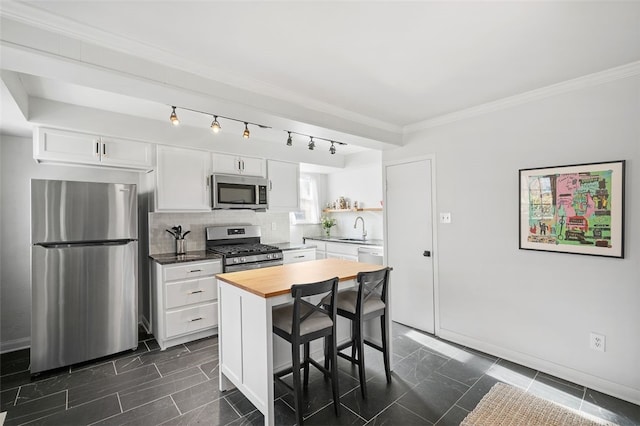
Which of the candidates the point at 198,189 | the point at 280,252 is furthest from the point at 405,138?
the point at 198,189

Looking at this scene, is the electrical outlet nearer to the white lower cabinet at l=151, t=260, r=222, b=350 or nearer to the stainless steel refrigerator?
the white lower cabinet at l=151, t=260, r=222, b=350

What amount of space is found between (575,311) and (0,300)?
5389mm

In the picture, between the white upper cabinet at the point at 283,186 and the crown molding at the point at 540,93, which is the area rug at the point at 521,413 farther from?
the white upper cabinet at the point at 283,186

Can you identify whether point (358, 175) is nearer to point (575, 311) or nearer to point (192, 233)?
point (192, 233)

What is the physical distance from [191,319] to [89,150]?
2028mm

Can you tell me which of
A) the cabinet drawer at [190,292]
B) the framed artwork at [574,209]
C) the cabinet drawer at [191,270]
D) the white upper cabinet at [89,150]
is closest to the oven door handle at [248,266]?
the cabinet drawer at [191,270]

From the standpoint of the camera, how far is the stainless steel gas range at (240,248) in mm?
3664

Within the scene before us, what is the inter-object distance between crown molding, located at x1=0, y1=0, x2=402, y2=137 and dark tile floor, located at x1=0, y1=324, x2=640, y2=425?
2.38 meters

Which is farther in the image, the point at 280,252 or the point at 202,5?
the point at 280,252

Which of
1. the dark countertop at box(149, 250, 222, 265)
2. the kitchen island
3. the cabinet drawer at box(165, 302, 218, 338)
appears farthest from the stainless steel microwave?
the kitchen island

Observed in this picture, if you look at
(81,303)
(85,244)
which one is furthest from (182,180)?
(81,303)

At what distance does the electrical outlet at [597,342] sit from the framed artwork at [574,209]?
2.11 ft

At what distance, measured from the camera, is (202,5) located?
5.00ft

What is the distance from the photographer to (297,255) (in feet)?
14.9
